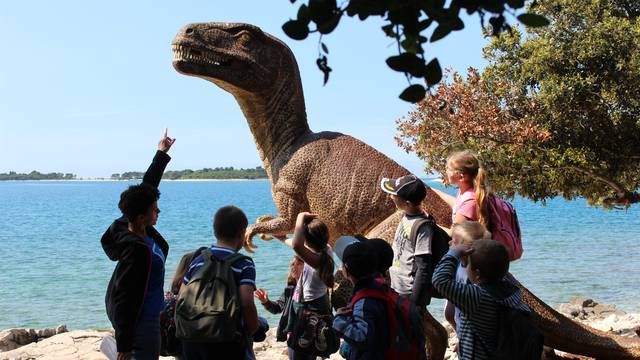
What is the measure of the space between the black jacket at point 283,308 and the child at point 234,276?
859mm

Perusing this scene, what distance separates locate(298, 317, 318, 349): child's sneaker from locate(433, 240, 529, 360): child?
1.09m

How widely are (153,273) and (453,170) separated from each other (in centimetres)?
199

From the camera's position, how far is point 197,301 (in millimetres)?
3775

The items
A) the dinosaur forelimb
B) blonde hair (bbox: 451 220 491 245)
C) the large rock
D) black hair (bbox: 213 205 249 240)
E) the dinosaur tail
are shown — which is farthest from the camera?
the large rock

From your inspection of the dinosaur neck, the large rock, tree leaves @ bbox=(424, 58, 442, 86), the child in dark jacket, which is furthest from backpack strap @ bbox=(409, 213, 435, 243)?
the large rock

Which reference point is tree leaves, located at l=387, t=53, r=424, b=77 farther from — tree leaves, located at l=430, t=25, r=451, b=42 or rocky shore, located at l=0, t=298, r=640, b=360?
rocky shore, located at l=0, t=298, r=640, b=360

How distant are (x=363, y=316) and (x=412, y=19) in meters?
1.83

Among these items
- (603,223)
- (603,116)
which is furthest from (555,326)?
(603,223)

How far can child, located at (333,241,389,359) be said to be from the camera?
141 inches

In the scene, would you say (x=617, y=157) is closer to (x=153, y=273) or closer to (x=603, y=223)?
(x=153, y=273)

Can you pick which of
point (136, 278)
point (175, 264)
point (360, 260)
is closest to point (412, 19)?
point (360, 260)

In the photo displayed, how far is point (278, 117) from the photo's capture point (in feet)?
21.7

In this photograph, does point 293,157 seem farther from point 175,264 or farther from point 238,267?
point 175,264

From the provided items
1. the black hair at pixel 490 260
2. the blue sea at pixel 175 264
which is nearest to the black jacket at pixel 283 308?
the black hair at pixel 490 260
